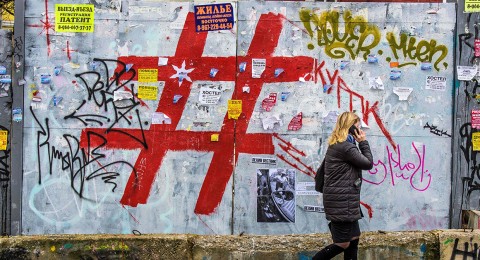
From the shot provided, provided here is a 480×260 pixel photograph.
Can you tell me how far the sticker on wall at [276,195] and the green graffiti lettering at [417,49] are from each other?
1.78 m

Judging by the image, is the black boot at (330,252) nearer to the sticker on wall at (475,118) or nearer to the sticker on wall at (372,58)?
the sticker on wall at (372,58)

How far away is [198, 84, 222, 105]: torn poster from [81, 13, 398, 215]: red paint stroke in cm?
9

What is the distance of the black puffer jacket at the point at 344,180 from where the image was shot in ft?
19.5

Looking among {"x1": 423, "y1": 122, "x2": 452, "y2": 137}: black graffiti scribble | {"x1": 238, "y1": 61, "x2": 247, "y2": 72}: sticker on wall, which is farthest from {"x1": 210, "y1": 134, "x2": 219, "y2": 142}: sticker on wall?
{"x1": 423, "y1": 122, "x2": 452, "y2": 137}: black graffiti scribble

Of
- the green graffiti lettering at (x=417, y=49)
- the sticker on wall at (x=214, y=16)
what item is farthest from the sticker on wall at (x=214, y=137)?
the green graffiti lettering at (x=417, y=49)

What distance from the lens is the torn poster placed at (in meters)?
7.22

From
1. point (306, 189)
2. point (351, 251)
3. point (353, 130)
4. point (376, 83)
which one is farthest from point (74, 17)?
point (351, 251)

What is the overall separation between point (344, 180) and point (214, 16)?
243 cm

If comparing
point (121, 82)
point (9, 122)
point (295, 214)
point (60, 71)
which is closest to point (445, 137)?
point (295, 214)

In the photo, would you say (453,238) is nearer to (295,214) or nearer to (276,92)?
(295,214)

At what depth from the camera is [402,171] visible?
287 inches

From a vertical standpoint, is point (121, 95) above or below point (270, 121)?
above

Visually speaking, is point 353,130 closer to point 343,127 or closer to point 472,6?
point 343,127

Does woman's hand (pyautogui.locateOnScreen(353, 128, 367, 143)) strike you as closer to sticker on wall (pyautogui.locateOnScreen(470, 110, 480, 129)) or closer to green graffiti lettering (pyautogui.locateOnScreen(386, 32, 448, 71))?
green graffiti lettering (pyautogui.locateOnScreen(386, 32, 448, 71))
